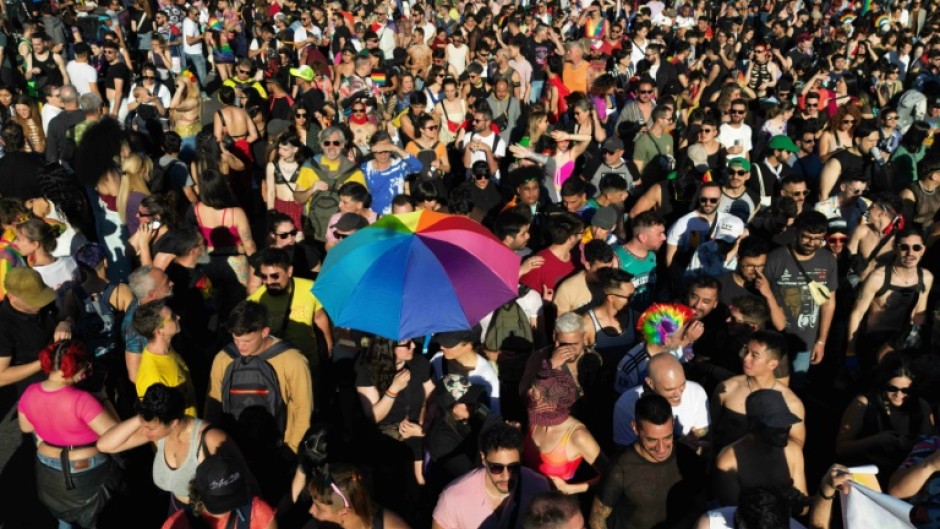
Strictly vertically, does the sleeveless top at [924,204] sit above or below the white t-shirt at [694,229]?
above

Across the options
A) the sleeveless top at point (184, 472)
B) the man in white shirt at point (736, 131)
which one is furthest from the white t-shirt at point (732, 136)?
the sleeveless top at point (184, 472)

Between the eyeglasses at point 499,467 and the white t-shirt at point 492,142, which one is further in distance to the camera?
the white t-shirt at point 492,142

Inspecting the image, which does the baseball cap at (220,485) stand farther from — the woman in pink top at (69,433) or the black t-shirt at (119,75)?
the black t-shirt at (119,75)

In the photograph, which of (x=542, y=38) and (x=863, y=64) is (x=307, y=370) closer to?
(x=542, y=38)

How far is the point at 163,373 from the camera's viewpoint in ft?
15.7

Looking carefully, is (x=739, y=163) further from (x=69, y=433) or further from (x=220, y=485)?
(x=69, y=433)

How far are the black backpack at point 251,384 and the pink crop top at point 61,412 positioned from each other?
672 mm

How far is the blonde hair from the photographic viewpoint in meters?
6.96

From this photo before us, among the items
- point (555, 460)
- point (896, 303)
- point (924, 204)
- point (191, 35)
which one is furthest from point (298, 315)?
point (191, 35)

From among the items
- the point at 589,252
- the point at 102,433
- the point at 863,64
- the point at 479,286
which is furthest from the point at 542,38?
the point at 102,433

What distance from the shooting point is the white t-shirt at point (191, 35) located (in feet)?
43.4

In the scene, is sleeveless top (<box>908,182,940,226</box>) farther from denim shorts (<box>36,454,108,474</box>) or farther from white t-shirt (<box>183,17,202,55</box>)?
white t-shirt (<box>183,17,202,55</box>)

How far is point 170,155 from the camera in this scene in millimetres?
8156

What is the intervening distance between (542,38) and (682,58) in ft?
6.87
